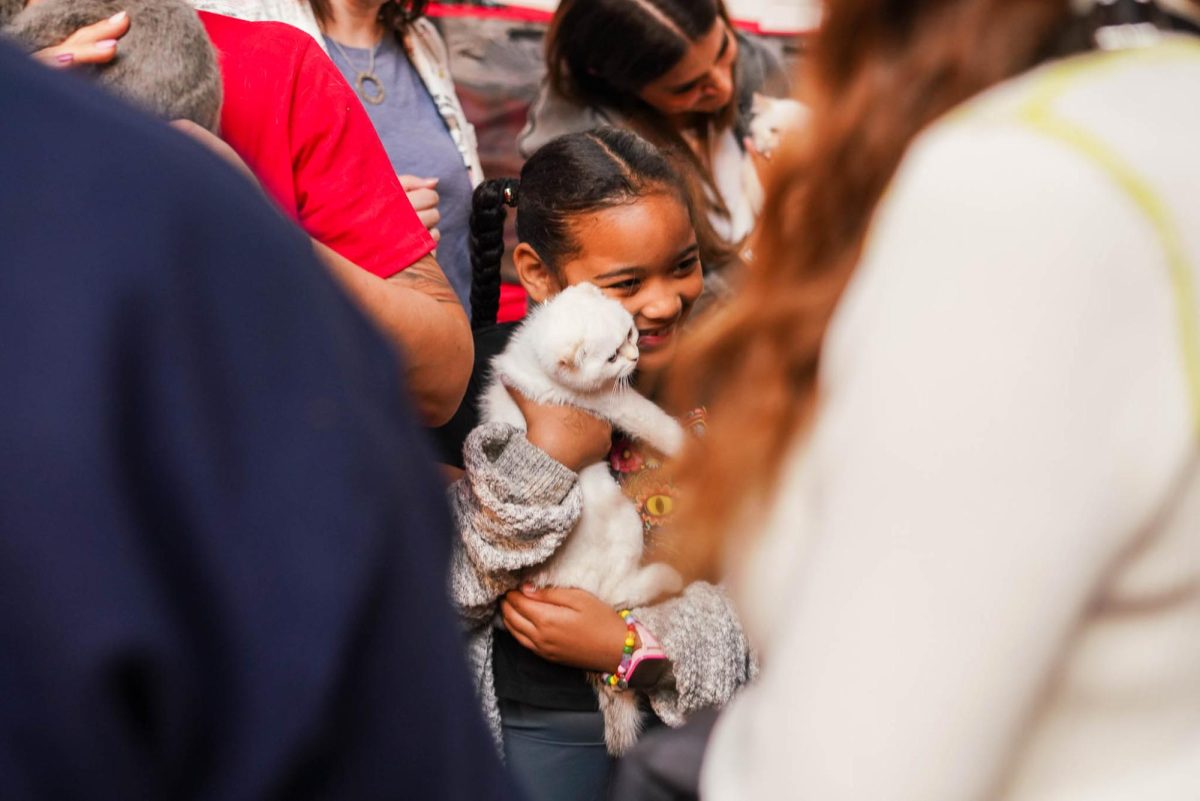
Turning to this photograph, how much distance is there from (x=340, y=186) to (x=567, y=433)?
0.40 meters

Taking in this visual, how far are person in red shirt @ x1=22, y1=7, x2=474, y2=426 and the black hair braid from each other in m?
0.48

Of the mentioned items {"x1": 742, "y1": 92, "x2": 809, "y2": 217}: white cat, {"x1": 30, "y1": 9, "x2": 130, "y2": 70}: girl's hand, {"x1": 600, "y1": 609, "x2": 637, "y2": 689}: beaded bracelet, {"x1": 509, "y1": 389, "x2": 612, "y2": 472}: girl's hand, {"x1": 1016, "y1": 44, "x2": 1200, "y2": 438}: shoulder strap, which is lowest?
{"x1": 600, "y1": 609, "x2": 637, "y2": 689}: beaded bracelet

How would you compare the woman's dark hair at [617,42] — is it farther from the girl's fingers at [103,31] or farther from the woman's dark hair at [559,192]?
the girl's fingers at [103,31]

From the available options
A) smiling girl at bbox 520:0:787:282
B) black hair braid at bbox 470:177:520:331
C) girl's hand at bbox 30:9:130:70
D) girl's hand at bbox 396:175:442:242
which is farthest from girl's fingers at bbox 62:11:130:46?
smiling girl at bbox 520:0:787:282

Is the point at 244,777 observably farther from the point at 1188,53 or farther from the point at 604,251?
the point at 604,251

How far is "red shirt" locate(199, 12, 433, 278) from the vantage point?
49.4 inches

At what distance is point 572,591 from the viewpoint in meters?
1.42

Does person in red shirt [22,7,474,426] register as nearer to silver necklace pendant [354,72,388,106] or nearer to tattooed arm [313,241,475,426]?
tattooed arm [313,241,475,426]

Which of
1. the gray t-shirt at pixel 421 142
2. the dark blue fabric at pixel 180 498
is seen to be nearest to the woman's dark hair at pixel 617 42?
the gray t-shirt at pixel 421 142

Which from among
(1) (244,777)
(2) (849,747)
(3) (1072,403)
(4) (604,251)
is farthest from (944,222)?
(4) (604,251)

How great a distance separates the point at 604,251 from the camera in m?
1.65

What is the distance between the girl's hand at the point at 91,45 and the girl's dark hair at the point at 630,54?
117 cm

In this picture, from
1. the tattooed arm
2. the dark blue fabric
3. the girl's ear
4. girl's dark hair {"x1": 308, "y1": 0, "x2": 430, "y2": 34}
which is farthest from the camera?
girl's dark hair {"x1": 308, "y1": 0, "x2": 430, "y2": 34}

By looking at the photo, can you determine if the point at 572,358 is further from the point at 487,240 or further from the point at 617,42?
the point at 617,42
